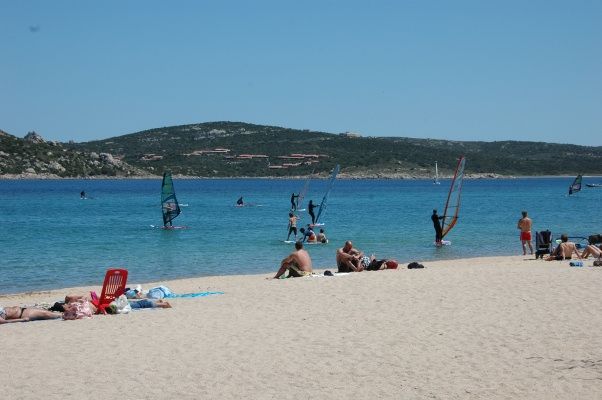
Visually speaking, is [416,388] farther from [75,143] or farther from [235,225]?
[75,143]

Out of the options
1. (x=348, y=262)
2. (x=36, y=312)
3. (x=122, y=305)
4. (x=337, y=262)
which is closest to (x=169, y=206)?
(x=337, y=262)

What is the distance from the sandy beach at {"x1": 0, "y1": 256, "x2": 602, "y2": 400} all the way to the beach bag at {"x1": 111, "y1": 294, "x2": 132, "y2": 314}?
0.23m

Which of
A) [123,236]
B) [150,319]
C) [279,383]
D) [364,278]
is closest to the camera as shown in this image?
[279,383]

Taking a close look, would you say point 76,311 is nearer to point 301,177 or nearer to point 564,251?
point 564,251

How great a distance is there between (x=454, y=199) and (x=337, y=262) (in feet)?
32.3

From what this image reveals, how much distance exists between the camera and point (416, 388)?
6965 mm

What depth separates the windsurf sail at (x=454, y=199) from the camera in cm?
2397

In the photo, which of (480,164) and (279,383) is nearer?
(279,383)

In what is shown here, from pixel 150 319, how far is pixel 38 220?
32822mm

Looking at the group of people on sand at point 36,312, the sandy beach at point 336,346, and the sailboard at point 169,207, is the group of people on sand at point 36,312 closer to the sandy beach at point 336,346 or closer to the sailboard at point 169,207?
the sandy beach at point 336,346

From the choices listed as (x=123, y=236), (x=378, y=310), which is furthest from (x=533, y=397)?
(x=123, y=236)

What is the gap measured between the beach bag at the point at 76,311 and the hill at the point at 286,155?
131790 mm

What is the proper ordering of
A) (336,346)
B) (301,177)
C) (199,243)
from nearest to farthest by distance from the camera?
(336,346) < (199,243) < (301,177)

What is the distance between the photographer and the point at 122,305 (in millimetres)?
11266
